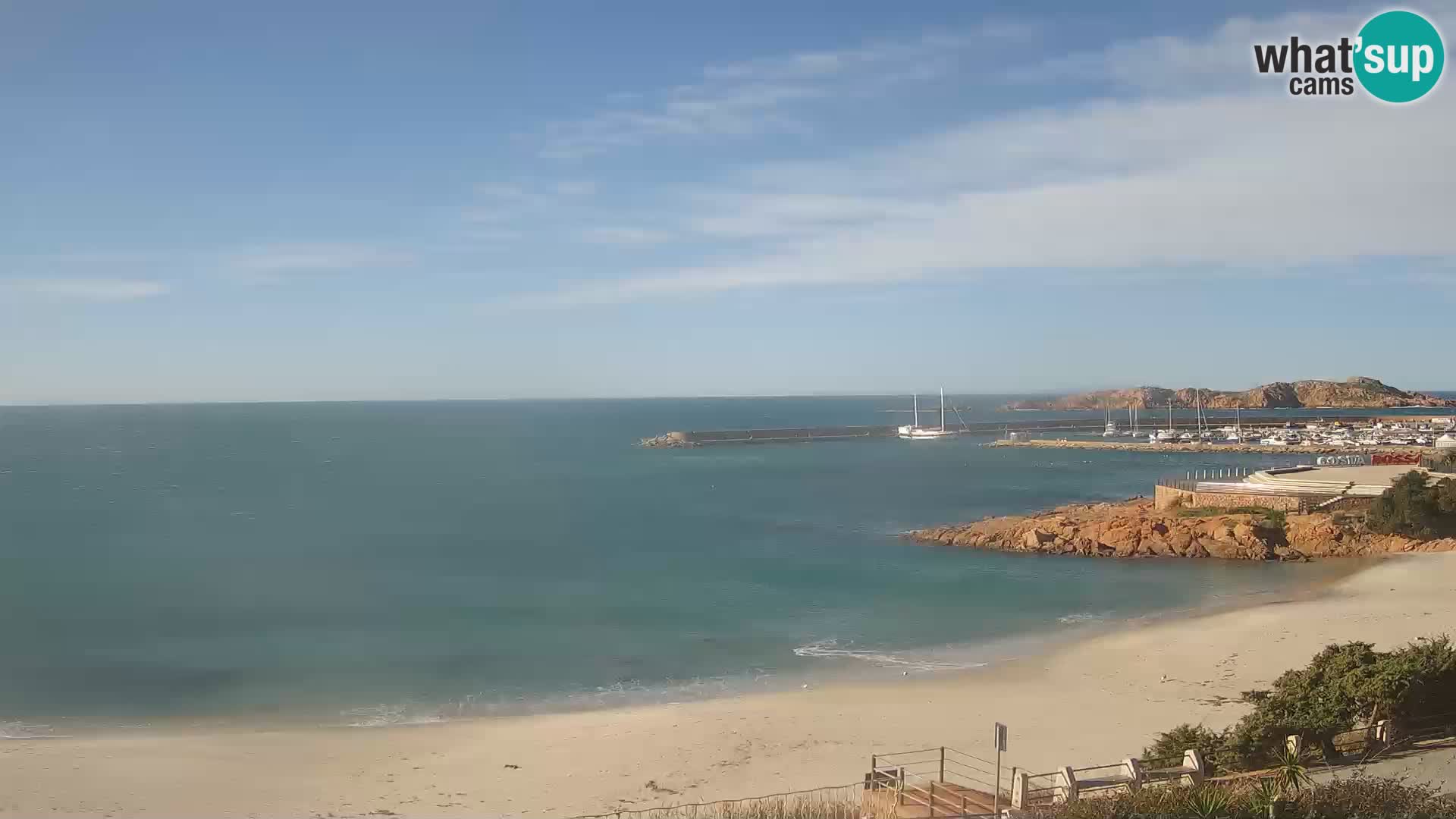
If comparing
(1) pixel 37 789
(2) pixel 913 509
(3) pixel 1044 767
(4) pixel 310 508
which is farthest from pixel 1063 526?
(4) pixel 310 508

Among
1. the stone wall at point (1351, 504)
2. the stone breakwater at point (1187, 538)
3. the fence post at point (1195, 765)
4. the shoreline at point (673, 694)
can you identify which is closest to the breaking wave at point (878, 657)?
the shoreline at point (673, 694)

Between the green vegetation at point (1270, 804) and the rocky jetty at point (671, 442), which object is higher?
the green vegetation at point (1270, 804)

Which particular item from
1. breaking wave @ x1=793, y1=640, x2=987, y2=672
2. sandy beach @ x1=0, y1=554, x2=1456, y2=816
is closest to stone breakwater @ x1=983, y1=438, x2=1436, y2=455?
breaking wave @ x1=793, y1=640, x2=987, y2=672

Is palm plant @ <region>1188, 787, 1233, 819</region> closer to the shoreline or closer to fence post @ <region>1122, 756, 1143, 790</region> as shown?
fence post @ <region>1122, 756, 1143, 790</region>

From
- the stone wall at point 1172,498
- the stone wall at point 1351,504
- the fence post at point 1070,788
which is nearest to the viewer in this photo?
the fence post at point 1070,788

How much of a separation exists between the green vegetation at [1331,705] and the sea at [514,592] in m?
9.78

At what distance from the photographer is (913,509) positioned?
52.3 meters

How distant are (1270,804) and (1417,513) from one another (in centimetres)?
3233

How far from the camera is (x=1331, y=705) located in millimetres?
12234

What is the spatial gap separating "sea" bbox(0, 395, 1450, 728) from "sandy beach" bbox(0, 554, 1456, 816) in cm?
155

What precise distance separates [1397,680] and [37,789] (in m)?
19.1

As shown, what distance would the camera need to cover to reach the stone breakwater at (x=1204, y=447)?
240ft

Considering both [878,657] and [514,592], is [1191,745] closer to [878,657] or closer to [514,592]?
[878,657]

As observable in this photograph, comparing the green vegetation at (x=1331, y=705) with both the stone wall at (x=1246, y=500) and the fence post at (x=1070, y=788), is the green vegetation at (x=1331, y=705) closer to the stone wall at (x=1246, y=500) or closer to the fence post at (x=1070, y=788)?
the fence post at (x=1070, y=788)
